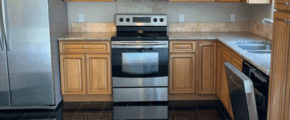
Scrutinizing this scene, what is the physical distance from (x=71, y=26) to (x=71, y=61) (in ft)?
2.34

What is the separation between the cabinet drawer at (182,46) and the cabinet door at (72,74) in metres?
1.09

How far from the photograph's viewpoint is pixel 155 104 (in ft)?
13.4

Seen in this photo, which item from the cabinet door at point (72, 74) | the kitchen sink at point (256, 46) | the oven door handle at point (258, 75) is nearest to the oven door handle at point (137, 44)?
the cabinet door at point (72, 74)

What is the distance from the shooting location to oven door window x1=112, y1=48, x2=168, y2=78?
3959 mm

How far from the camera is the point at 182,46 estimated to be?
3982mm

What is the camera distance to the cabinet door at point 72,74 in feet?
13.1

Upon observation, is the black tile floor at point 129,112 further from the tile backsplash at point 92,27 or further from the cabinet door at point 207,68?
the tile backsplash at point 92,27

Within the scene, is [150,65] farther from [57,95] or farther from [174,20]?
[57,95]

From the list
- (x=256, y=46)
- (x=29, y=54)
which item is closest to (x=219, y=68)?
(x=256, y=46)

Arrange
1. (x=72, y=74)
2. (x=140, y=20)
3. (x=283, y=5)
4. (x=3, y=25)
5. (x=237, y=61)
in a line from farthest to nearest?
1. (x=140, y=20)
2. (x=72, y=74)
3. (x=3, y=25)
4. (x=237, y=61)
5. (x=283, y=5)

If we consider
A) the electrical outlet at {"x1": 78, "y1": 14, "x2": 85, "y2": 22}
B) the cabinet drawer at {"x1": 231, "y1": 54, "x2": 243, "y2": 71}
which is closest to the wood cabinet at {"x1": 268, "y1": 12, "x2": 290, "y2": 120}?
the cabinet drawer at {"x1": 231, "y1": 54, "x2": 243, "y2": 71}

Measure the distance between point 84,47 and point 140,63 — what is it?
70 cm

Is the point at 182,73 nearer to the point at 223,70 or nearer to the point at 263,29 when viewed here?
the point at 223,70

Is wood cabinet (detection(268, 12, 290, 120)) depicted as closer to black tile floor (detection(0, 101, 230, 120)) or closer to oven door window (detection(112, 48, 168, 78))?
black tile floor (detection(0, 101, 230, 120))
